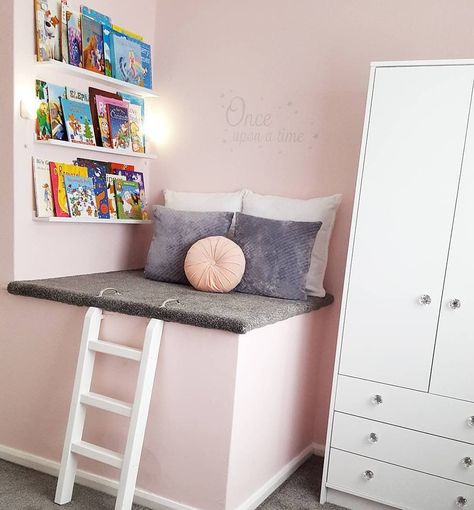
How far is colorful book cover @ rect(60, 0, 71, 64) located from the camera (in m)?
2.44

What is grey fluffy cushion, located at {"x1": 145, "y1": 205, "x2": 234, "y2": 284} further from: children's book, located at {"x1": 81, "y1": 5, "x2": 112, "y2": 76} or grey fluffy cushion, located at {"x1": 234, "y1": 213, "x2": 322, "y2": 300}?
children's book, located at {"x1": 81, "y1": 5, "x2": 112, "y2": 76}

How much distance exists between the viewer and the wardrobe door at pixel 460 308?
198 cm

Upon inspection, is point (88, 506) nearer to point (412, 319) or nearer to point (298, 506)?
point (298, 506)

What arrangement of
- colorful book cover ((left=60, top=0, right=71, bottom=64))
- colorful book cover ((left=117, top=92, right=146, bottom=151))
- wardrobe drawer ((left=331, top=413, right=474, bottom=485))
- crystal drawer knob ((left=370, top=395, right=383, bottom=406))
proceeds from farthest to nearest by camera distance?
colorful book cover ((left=117, top=92, right=146, bottom=151)) < colorful book cover ((left=60, top=0, right=71, bottom=64)) < crystal drawer knob ((left=370, top=395, right=383, bottom=406)) < wardrobe drawer ((left=331, top=413, right=474, bottom=485))

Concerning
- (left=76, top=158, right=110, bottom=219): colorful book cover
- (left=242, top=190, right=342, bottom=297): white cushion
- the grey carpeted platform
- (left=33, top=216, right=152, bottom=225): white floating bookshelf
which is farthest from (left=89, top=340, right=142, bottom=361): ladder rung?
(left=242, top=190, right=342, bottom=297): white cushion

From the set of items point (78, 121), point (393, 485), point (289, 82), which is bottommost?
point (393, 485)

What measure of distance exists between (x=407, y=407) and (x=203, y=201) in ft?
4.62

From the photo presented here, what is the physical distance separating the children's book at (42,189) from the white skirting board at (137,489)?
3.47 feet

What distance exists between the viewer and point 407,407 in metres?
2.12

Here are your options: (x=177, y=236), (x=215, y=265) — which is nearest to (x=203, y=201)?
(x=177, y=236)

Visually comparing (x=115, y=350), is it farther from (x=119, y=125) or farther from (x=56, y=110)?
(x=119, y=125)

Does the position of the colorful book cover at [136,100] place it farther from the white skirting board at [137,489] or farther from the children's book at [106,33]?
the white skirting board at [137,489]

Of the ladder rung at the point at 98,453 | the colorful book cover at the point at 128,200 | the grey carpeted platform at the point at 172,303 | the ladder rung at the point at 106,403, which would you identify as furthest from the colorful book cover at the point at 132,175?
the ladder rung at the point at 98,453

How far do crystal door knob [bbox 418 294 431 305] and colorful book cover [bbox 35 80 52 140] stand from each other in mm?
1707
